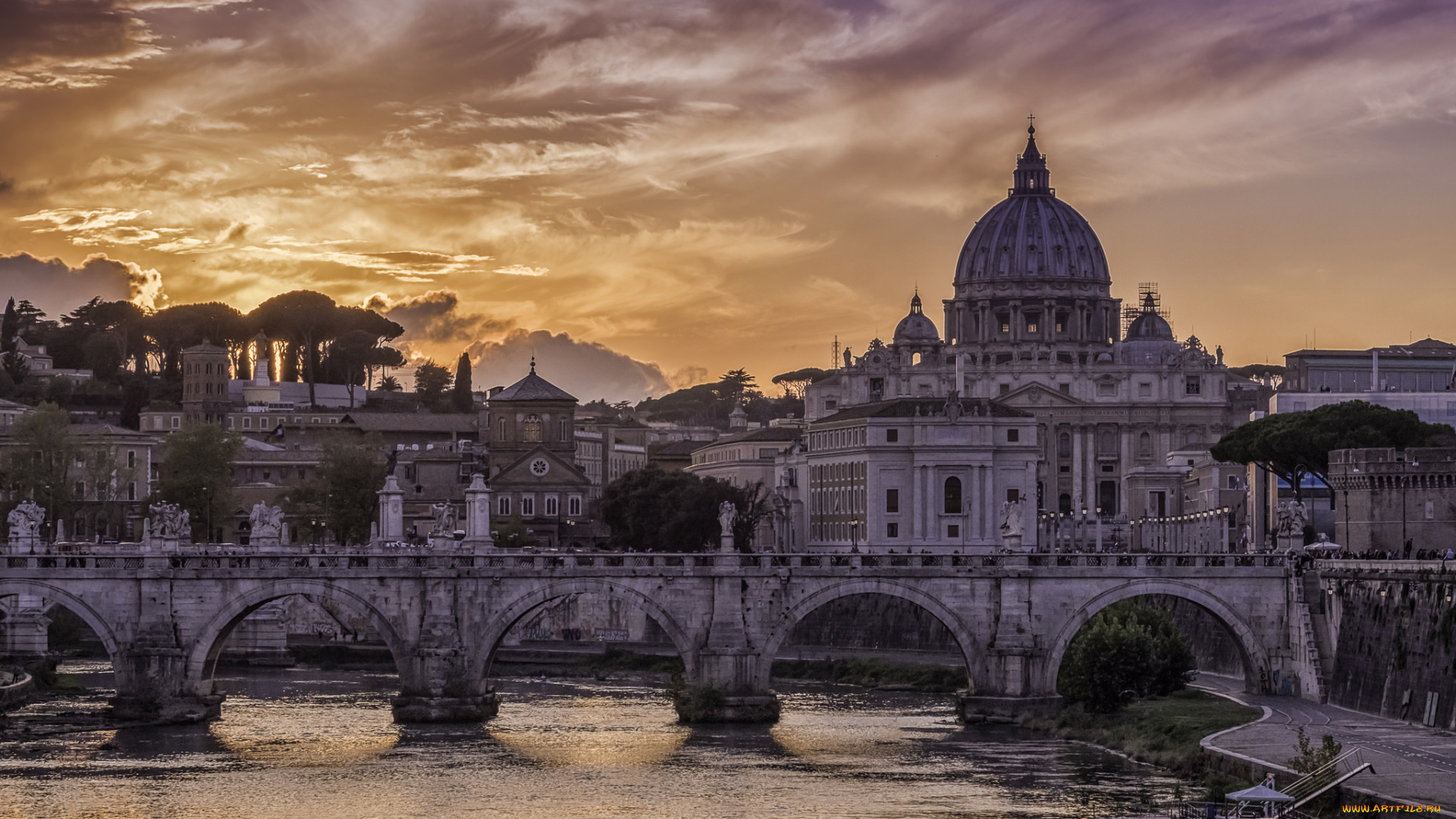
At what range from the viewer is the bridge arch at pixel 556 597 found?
71.5 m

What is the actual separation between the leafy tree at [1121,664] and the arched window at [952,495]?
2503 inches

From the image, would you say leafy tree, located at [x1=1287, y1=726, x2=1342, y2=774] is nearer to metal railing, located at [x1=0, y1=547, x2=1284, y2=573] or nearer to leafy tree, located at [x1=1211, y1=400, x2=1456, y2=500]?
metal railing, located at [x1=0, y1=547, x2=1284, y2=573]

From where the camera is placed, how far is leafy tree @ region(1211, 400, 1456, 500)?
315 ft

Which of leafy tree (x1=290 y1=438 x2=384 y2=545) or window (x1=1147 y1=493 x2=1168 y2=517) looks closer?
leafy tree (x1=290 y1=438 x2=384 y2=545)

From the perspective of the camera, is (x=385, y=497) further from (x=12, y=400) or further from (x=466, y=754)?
(x=12, y=400)

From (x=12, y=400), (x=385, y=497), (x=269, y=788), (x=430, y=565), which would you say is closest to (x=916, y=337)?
(x=12, y=400)

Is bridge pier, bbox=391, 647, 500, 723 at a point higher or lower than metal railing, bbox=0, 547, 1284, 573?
lower

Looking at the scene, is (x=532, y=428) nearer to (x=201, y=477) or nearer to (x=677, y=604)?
(x=201, y=477)

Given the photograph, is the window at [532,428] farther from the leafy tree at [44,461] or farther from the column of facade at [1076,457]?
the column of facade at [1076,457]

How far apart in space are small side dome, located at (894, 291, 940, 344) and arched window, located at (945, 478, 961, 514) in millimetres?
47607

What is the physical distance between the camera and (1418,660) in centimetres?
6062

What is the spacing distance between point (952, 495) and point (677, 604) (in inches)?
2576

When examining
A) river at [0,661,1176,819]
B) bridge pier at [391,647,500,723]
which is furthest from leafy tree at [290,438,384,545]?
bridge pier at [391,647,500,723]

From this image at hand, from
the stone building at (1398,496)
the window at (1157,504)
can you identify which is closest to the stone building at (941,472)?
the window at (1157,504)
